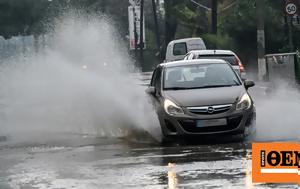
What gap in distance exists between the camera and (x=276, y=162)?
692 centimetres

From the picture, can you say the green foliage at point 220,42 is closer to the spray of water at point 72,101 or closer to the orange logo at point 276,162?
the spray of water at point 72,101

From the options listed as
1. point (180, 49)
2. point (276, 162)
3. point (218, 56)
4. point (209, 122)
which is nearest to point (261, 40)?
point (180, 49)

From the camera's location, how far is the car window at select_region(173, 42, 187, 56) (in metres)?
38.1

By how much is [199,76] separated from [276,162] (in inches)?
314

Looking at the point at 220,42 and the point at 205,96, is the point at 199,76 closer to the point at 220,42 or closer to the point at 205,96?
the point at 205,96

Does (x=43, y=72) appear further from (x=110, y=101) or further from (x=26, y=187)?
(x=26, y=187)

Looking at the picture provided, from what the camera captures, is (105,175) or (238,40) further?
(238,40)

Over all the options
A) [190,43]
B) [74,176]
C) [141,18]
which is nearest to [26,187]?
[74,176]

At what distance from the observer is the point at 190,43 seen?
Result: 39.8 m

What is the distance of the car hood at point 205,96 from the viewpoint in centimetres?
1343

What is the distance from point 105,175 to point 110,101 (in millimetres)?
7472

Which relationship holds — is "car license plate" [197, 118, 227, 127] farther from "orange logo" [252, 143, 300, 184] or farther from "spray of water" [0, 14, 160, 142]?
"orange logo" [252, 143, 300, 184]

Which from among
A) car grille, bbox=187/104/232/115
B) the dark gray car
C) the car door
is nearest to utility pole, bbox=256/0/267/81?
the car door

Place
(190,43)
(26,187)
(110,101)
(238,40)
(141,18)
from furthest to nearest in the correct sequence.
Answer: (141,18) → (238,40) → (190,43) → (110,101) → (26,187)
